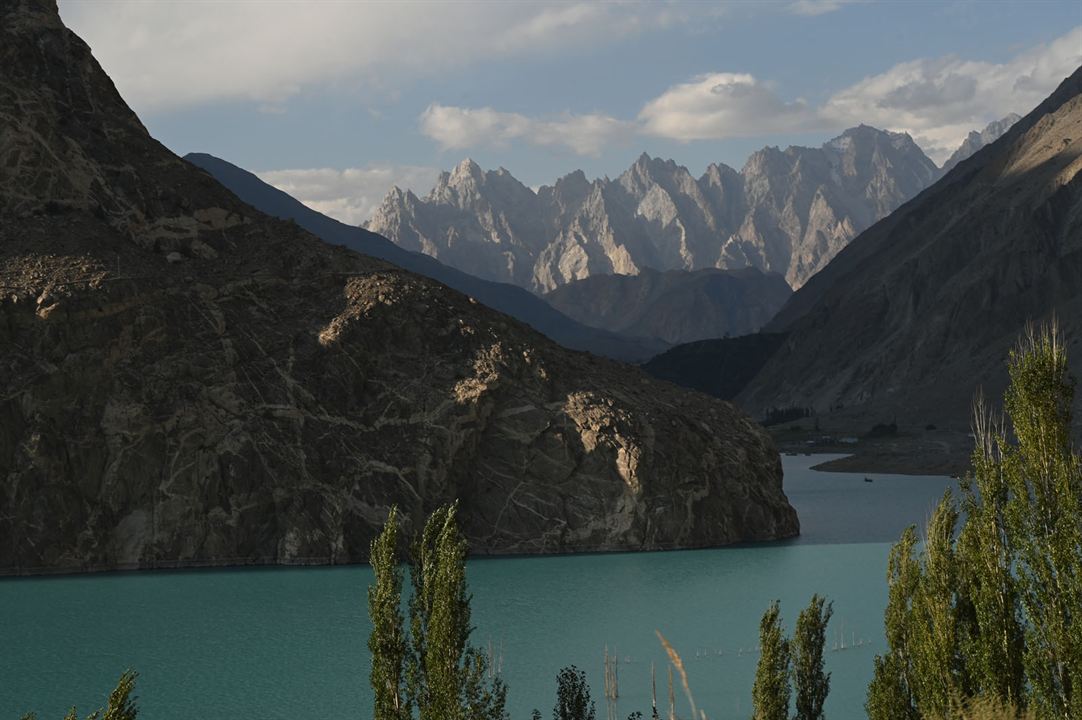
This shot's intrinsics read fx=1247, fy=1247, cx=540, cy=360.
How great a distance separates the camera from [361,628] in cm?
5456

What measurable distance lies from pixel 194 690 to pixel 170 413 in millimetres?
32457

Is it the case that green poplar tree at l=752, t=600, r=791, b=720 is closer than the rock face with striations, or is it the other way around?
green poplar tree at l=752, t=600, r=791, b=720

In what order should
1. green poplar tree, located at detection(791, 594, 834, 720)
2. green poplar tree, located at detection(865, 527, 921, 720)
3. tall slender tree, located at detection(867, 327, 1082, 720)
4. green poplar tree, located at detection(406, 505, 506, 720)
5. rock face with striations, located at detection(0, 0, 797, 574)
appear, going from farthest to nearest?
rock face with striations, located at detection(0, 0, 797, 574)
green poplar tree, located at detection(791, 594, 834, 720)
green poplar tree, located at detection(865, 527, 921, 720)
green poplar tree, located at detection(406, 505, 506, 720)
tall slender tree, located at detection(867, 327, 1082, 720)

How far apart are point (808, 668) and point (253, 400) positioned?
165 feet

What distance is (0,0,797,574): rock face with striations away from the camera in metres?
71.7

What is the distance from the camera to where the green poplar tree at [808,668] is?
105ft

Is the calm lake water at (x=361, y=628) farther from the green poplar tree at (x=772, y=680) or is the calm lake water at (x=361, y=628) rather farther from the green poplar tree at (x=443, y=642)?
the green poplar tree at (x=443, y=642)

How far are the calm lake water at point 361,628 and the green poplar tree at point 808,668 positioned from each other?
8.38m

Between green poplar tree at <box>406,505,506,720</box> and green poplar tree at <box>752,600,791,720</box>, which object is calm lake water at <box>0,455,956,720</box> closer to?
green poplar tree at <box>752,600,791,720</box>

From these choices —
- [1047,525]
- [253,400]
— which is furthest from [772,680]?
[253,400]

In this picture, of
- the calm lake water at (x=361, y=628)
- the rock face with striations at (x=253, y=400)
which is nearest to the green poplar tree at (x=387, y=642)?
the calm lake water at (x=361, y=628)

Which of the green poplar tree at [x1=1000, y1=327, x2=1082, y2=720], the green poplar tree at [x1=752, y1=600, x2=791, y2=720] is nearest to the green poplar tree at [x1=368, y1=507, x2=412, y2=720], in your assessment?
the green poplar tree at [x1=752, y1=600, x2=791, y2=720]

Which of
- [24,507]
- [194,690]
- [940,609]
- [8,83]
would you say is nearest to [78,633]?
[194,690]

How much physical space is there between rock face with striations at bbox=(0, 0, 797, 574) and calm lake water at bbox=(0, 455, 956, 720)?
11.6ft
